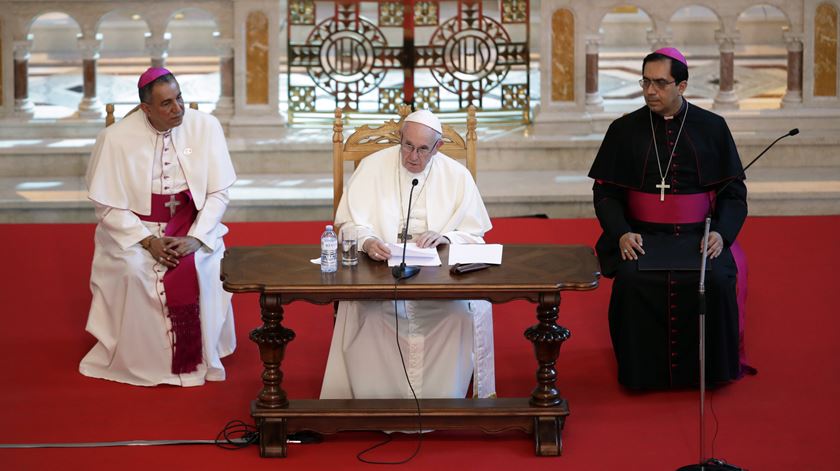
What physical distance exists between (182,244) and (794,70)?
5762 mm

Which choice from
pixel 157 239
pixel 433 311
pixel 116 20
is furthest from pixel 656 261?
pixel 116 20

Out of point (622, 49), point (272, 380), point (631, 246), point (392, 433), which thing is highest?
point (622, 49)

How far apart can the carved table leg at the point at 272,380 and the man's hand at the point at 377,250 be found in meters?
0.45

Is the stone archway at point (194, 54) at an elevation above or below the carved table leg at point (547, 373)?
above

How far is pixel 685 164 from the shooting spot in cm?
605

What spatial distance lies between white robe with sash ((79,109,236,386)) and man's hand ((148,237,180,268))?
0.04 metres

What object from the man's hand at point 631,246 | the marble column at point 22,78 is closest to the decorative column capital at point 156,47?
the marble column at point 22,78

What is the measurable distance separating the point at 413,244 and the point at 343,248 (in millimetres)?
398

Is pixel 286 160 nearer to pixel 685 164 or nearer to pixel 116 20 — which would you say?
pixel 685 164

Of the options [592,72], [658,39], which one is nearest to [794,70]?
[658,39]

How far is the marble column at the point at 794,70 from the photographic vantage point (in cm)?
991

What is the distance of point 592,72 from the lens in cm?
1017

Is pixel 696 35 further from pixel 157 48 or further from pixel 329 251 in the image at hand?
pixel 329 251

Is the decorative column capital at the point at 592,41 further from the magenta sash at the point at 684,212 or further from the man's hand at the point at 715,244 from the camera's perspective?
the man's hand at the point at 715,244
